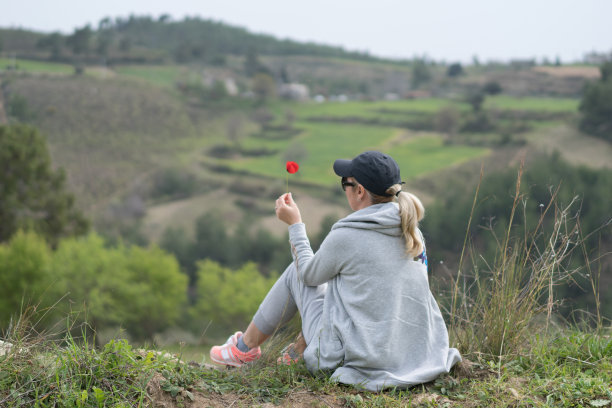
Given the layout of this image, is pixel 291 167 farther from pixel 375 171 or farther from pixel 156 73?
pixel 156 73

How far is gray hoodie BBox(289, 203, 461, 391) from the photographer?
235 centimetres

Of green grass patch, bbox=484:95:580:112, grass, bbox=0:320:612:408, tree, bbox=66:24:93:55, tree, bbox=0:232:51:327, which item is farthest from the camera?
tree, bbox=66:24:93:55

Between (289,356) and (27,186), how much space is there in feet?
97.3

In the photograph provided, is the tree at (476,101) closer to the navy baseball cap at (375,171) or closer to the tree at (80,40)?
the tree at (80,40)

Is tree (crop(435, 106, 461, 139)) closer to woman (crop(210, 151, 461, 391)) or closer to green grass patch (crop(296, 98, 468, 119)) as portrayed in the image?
green grass patch (crop(296, 98, 468, 119))

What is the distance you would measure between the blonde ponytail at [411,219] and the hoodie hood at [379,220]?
1.5 inches

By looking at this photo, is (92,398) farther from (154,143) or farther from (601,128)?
(154,143)

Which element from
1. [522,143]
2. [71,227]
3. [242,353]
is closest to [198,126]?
[522,143]

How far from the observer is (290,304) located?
2.78 m

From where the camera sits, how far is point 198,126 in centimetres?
8038

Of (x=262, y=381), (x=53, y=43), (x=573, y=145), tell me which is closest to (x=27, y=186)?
(x=262, y=381)

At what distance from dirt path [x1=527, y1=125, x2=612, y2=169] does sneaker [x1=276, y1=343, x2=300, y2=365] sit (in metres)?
56.9

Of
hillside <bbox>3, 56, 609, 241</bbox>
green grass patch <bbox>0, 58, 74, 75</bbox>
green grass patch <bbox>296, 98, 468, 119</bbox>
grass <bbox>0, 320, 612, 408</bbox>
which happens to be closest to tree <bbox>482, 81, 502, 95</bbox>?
hillside <bbox>3, 56, 609, 241</bbox>

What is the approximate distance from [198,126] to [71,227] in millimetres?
50800
